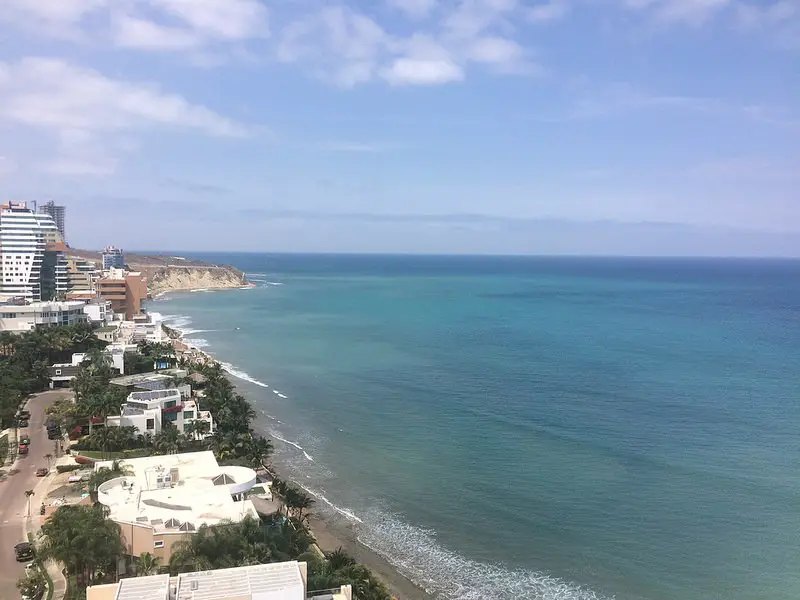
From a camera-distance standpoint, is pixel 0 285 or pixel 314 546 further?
pixel 0 285

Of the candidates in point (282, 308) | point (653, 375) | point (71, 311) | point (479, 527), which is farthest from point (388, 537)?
point (282, 308)

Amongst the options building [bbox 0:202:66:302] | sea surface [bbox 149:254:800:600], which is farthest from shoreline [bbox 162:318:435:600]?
building [bbox 0:202:66:302]

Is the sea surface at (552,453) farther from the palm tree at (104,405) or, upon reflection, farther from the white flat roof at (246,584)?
the white flat roof at (246,584)

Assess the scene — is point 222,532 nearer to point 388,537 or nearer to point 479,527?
point 388,537

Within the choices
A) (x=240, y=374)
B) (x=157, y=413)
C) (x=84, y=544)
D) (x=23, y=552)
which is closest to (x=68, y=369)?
(x=240, y=374)

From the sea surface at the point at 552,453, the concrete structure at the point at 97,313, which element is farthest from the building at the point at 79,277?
the concrete structure at the point at 97,313

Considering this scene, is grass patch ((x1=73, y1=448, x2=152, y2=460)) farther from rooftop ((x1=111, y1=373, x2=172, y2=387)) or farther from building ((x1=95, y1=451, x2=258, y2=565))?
rooftop ((x1=111, y1=373, x2=172, y2=387))
